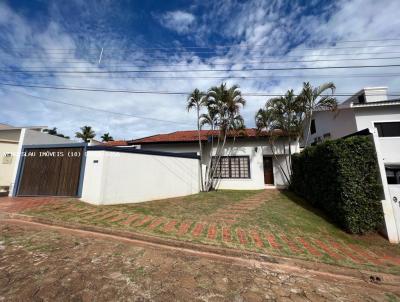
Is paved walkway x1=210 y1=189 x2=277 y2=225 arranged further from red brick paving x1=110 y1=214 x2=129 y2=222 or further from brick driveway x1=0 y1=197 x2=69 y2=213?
brick driveway x1=0 y1=197 x2=69 y2=213

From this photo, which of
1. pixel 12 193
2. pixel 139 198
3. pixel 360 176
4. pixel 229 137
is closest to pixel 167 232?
pixel 139 198

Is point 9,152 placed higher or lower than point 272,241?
higher

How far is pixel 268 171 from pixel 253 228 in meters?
9.63

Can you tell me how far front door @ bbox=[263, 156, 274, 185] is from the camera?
47.2 ft

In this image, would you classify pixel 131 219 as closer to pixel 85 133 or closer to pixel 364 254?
Answer: pixel 364 254

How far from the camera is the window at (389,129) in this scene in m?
11.9

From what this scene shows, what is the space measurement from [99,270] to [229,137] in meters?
12.1

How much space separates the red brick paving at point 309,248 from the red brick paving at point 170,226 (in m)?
A: 3.47

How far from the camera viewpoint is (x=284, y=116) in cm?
1204

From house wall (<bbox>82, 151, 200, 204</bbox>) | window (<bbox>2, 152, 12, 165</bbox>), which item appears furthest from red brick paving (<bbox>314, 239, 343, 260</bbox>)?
window (<bbox>2, 152, 12, 165</bbox>)

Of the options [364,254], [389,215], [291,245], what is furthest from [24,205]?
[389,215]

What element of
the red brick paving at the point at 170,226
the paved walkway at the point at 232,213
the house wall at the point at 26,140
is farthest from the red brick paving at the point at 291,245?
the house wall at the point at 26,140

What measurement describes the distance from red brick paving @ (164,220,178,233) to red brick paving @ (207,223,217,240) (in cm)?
106

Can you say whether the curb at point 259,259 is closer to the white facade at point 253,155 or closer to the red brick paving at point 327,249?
the red brick paving at point 327,249
